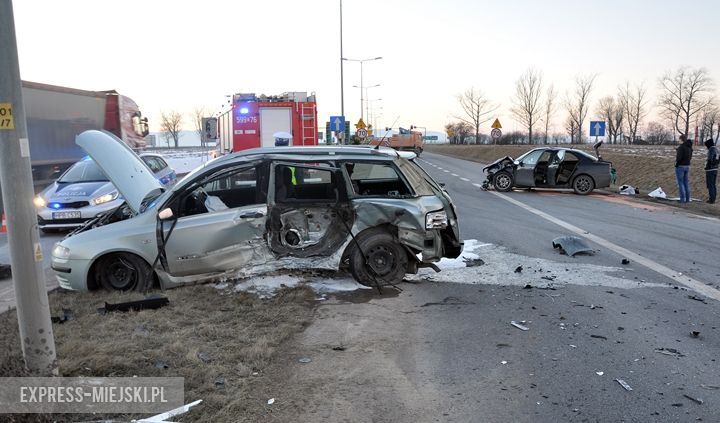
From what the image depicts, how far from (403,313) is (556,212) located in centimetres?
891

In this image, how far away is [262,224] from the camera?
6.54m

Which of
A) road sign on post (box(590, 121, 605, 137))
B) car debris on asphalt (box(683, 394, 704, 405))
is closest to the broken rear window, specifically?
car debris on asphalt (box(683, 394, 704, 405))

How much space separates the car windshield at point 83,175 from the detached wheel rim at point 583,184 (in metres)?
13.8

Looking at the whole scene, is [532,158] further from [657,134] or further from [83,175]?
[657,134]

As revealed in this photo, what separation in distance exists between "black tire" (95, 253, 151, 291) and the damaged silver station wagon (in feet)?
0.04

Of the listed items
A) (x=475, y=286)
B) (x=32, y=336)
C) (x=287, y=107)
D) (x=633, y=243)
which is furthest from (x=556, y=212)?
(x=32, y=336)

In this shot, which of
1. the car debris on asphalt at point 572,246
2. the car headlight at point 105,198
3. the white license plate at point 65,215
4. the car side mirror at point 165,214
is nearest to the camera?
the car side mirror at point 165,214

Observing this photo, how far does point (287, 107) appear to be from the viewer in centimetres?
1756

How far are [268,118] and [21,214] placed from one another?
14293 mm

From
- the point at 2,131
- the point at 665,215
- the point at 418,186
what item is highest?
the point at 2,131

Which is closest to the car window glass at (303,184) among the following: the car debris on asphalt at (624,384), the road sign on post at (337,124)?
the car debris on asphalt at (624,384)

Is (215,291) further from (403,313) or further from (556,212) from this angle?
(556,212)

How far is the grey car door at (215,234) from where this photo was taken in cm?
642

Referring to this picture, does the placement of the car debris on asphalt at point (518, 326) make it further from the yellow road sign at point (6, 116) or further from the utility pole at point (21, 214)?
the yellow road sign at point (6, 116)
